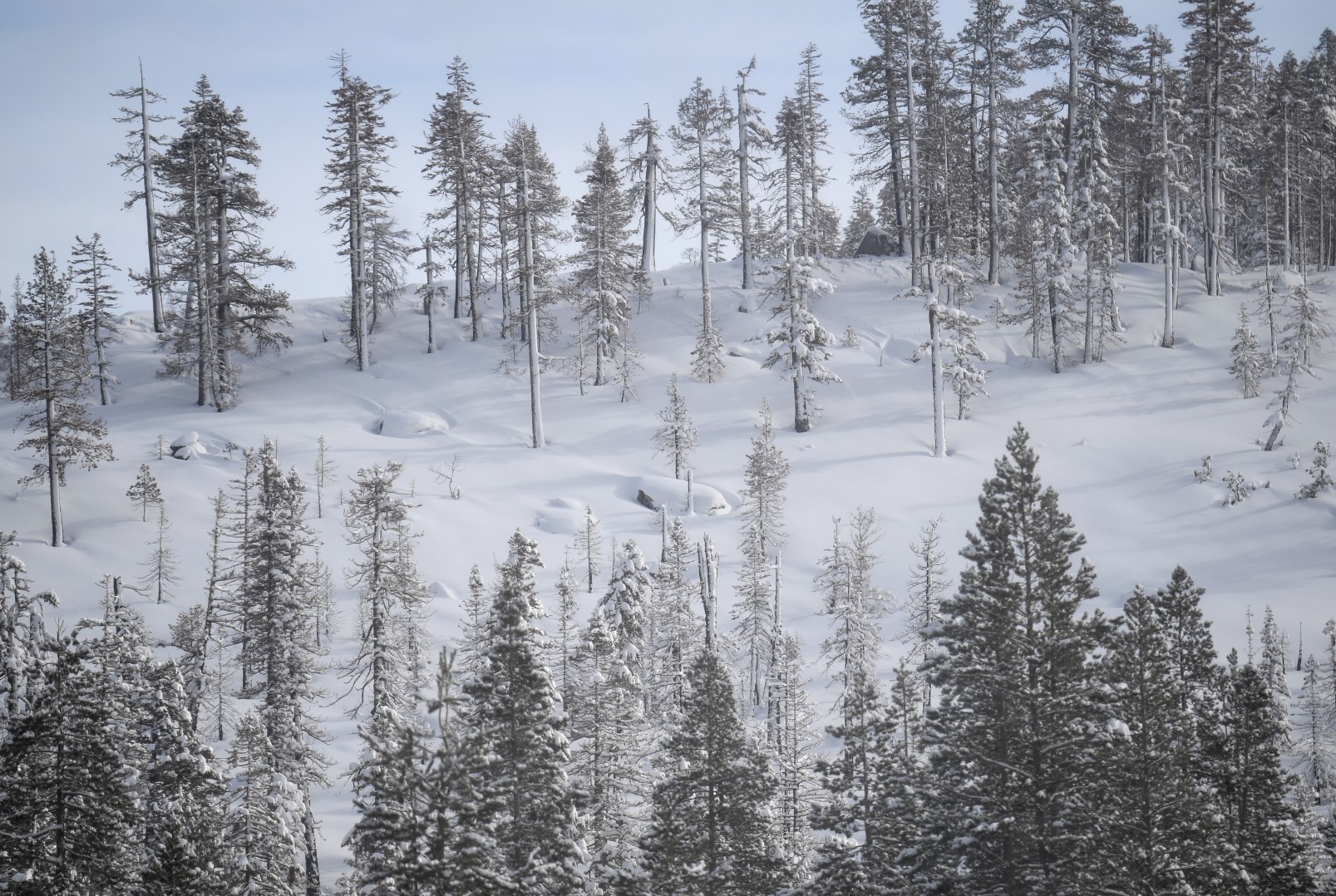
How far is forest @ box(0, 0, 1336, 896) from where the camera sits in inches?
627

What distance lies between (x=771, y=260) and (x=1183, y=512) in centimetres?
3491

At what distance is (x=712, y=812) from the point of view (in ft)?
60.7

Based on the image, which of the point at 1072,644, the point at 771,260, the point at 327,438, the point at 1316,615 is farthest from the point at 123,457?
the point at 1316,615

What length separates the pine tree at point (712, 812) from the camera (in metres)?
17.8

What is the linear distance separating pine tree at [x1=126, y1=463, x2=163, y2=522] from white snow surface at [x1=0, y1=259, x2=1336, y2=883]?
1.98 ft

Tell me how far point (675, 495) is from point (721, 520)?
8.27 feet

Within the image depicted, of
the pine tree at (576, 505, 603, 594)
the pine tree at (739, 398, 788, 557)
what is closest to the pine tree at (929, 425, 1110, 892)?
the pine tree at (739, 398, 788, 557)

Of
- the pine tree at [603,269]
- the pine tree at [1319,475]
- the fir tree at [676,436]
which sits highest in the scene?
the pine tree at [603,269]

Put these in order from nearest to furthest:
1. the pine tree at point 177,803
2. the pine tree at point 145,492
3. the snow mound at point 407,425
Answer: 1. the pine tree at point 177,803
2. the pine tree at point 145,492
3. the snow mound at point 407,425

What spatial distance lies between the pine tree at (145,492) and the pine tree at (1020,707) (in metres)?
31.7

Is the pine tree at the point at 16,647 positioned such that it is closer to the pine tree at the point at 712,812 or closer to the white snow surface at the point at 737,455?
the white snow surface at the point at 737,455

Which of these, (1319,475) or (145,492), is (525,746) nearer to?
(145,492)

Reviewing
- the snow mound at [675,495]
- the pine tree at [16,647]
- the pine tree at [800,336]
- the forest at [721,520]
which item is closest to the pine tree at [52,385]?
the forest at [721,520]

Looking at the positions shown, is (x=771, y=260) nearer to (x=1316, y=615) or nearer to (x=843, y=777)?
(x=1316, y=615)
